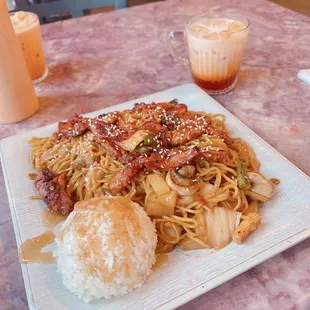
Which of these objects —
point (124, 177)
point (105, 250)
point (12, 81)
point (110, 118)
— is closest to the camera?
point (105, 250)

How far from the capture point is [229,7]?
9.31ft

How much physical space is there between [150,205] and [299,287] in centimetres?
50

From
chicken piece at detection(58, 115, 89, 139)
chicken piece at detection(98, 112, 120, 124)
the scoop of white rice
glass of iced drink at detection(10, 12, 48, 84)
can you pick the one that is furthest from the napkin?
glass of iced drink at detection(10, 12, 48, 84)

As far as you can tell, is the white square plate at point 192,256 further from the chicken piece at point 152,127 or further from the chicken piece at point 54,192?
the chicken piece at point 152,127

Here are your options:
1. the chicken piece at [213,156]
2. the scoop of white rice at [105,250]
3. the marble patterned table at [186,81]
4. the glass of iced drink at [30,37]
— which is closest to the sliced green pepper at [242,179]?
the chicken piece at [213,156]

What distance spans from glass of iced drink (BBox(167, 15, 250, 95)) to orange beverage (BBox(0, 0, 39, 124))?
2.72ft

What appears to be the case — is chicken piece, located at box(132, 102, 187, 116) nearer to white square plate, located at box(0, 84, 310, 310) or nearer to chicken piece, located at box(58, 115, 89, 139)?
chicken piece, located at box(58, 115, 89, 139)

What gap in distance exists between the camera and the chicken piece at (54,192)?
125cm

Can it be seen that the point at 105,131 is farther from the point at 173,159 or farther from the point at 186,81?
the point at 186,81

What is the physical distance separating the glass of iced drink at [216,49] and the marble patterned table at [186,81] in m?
0.12

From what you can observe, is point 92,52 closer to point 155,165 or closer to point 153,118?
point 153,118

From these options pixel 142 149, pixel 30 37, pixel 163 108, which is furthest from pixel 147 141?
pixel 30 37

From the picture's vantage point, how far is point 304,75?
1970 mm

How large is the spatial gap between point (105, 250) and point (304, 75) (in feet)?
5.02
